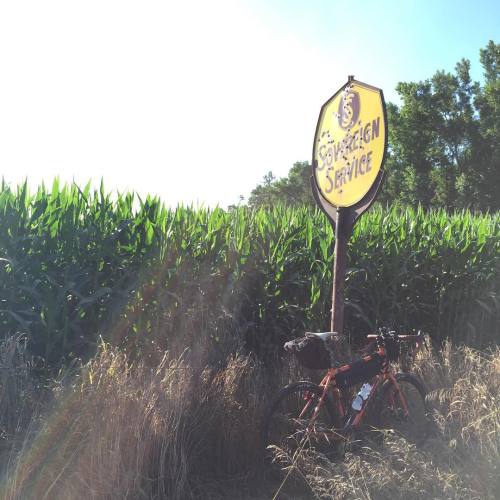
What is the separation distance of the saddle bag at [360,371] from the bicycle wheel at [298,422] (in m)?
0.16

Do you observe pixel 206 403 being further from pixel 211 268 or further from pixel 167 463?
pixel 211 268

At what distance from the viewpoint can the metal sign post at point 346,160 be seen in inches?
146

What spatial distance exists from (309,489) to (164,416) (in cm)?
101

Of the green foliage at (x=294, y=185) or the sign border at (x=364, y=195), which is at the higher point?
the green foliage at (x=294, y=185)

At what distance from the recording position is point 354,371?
140 inches

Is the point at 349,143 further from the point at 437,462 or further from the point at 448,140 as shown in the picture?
the point at 448,140

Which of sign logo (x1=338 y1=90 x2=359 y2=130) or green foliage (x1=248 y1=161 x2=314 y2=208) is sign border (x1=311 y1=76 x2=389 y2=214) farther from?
green foliage (x1=248 y1=161 x2=314 y2=208)

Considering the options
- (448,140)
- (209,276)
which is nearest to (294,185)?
(448,140)

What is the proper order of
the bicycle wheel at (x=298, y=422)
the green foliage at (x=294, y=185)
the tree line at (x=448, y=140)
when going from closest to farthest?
the bicycle wheel at (x=298, y=422) → the tree line at (x=448, y=140) → the green foliage at (x=294, y=185)

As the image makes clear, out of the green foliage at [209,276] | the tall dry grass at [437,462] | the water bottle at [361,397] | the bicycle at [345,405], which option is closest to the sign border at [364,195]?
the green foliage at [209,276]

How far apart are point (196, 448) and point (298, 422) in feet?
2.14

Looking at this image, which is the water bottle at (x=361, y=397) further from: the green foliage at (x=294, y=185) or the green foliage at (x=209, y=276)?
the green foliage at (x=294, y=185)

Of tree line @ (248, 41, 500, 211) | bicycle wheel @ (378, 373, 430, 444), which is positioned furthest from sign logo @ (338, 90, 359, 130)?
tree line @ (248, 41, 500, 211)

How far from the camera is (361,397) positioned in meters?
3.54
